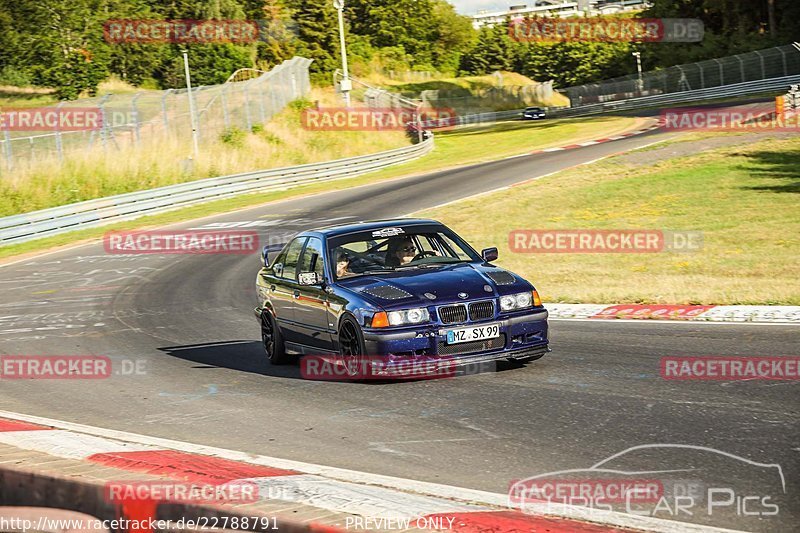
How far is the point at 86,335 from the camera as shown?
49.1 feet

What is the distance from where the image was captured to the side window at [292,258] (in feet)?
38.2

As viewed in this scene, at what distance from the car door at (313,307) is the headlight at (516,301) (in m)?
1.78

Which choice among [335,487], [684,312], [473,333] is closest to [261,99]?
[684,312]

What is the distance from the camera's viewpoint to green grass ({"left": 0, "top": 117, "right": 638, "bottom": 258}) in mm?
30641

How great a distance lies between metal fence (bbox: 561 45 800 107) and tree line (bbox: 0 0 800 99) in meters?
8.55

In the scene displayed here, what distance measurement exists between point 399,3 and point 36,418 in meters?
123

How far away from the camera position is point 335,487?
18.2 ft

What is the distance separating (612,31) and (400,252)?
116 meters

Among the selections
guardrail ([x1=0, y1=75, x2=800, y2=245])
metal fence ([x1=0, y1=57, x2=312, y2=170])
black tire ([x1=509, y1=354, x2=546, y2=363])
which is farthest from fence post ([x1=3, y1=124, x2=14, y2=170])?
black tire ([x1=509, y1=354, x2=546, y2=363])

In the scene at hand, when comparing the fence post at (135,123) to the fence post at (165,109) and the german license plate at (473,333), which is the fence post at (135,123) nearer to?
the fence post at (165,109)

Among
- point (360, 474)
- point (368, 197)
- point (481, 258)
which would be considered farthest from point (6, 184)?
point (360, 474)

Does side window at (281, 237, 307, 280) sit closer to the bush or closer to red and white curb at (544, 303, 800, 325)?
red and white curb at (544, 303, 800, 325)

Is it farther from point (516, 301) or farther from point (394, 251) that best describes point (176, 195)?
point (516, 301)

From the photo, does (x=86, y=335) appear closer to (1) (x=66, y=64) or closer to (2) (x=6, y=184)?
(2) (x=6, y=184)
